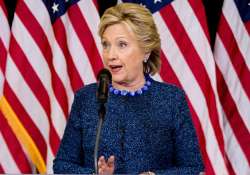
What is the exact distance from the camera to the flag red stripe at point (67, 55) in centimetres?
308

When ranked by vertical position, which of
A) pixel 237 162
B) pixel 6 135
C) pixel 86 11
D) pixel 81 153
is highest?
pixel 86 11

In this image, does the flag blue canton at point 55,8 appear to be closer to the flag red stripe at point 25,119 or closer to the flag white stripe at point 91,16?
the flag white stripe at point 91,16

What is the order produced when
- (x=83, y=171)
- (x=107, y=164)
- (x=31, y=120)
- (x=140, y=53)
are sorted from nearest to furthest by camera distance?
(x=107, y=164)
(x=83, y=171)
(x=140, y=53)
(x=31, y=120)

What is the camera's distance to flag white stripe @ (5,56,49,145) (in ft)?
10.0

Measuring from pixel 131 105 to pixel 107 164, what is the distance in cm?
46

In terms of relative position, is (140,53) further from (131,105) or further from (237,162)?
(237,162)

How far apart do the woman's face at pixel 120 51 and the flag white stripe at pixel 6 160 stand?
3.93 ft

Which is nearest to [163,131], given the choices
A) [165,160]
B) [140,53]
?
[165,160]

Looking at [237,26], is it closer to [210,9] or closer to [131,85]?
[210,9]

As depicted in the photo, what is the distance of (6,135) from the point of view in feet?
10.0

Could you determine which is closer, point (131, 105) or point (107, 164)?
point (107, 164)

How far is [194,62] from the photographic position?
3.03 metres

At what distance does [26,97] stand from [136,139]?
3.88ft

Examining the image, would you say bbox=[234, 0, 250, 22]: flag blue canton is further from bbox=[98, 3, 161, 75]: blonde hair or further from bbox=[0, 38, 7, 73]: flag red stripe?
bbox=[0, 38, 7, 73]: flag red stripe
